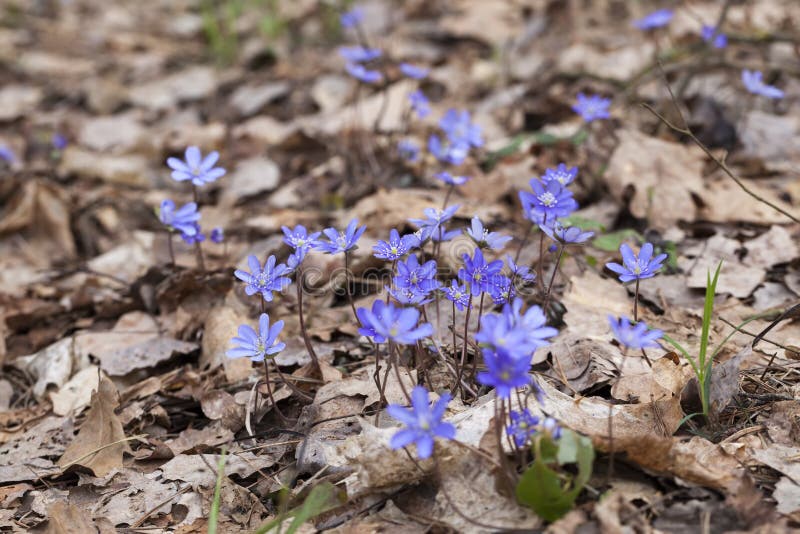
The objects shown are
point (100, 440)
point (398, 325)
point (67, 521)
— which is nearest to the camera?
point (398, 325)

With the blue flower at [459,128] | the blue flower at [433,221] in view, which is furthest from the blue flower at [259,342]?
the blue flower at [459,128]

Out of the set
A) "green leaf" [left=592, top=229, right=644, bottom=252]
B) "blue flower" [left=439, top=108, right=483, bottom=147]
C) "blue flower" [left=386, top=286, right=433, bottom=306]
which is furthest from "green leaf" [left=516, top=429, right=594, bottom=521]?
"blue flower" [left=439, top=108, right=483, bottom=147]

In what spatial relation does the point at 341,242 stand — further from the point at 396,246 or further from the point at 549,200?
the point at 549,200

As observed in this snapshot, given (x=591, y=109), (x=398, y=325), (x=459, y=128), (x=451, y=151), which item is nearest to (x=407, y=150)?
(x=459, y=128)

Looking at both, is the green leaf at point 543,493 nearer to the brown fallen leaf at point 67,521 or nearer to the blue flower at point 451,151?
the brown fallen leaf at point 67,521

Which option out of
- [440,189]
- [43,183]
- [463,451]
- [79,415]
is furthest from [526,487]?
[43,183]
